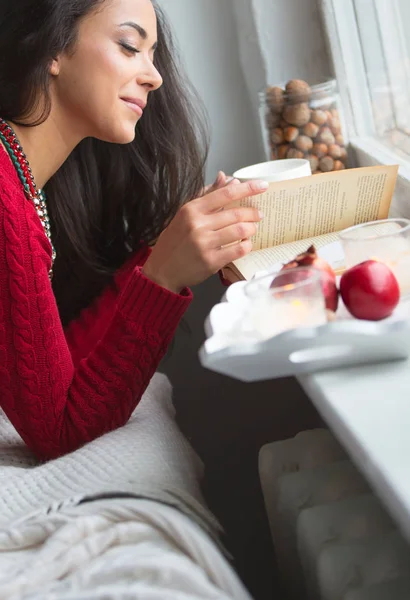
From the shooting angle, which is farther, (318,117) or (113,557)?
(318,117)

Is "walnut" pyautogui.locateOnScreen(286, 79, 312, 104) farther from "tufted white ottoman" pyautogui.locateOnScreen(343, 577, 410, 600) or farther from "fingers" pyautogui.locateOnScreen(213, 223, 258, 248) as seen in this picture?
"tufted white ottoman" pyautogui.locateOnScreen(343, 577, 410, 600)

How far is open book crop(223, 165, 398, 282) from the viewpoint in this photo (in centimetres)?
105

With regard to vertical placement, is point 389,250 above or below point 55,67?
below

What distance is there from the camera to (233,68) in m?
1.55

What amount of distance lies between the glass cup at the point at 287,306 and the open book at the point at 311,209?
0.34 meters

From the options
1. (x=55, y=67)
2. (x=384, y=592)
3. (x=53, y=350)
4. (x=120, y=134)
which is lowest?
(x=384, y=592)

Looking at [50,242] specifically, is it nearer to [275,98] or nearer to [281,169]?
[281,169]

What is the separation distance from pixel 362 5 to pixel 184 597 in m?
1.20

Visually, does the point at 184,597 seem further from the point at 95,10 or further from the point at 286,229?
the point at 95,10

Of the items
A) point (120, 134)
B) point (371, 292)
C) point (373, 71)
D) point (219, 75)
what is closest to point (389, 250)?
point (371, 292)

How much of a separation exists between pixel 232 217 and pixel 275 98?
0.45m

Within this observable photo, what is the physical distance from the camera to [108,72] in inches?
39.9

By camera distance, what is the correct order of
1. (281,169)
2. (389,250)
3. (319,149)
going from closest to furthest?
(389,250) < (281,169) < (319,149)

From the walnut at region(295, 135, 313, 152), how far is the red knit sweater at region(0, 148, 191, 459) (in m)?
0.46
